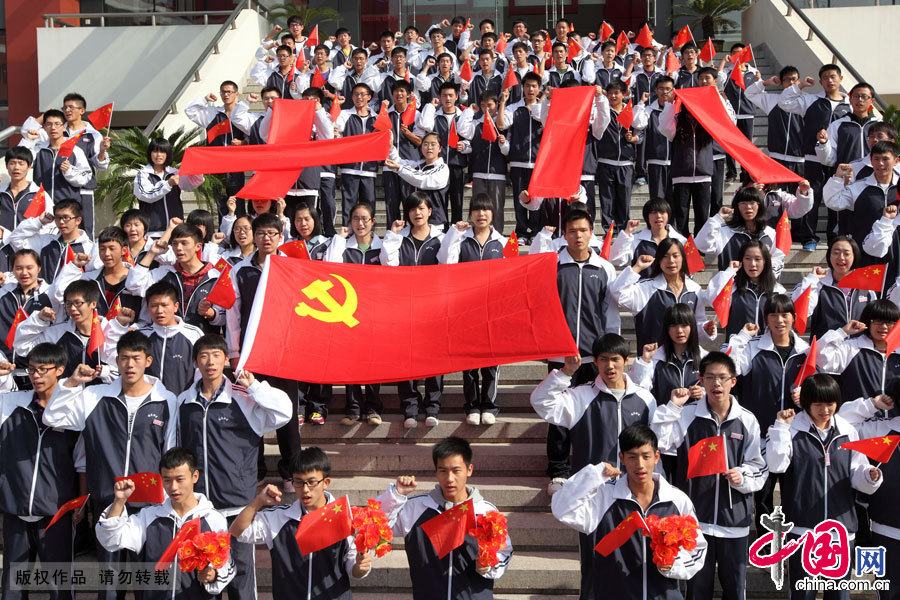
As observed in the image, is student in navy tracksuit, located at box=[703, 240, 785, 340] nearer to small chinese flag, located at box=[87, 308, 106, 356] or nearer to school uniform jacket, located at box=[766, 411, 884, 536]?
school uniform jacket, located at box=[766, 411, 884, 536]

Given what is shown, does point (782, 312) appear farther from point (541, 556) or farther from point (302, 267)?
point (302, 267)

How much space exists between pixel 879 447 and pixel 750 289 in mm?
1977

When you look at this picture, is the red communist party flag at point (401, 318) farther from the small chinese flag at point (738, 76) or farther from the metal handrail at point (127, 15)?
the metal handrail at point (127, 15)

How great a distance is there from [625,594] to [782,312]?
2589mm

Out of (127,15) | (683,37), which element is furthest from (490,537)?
(127,15)

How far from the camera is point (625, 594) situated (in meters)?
4.91

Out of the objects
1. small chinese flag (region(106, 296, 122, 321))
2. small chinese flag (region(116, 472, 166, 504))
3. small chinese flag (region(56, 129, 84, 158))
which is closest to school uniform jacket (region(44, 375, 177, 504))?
small chinese flag (region(116, 472, 166, 504))

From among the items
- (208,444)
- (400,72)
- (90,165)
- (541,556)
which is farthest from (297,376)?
(400,72)

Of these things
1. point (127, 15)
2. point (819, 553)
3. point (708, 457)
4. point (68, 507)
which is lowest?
point (819, 553)

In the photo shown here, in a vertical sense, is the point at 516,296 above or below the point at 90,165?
below

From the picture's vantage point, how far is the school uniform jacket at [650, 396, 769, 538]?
5570mm

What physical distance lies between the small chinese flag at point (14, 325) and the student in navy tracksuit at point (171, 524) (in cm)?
247

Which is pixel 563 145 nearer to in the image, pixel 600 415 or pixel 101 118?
pixel 600 415

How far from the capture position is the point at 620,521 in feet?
16.4
